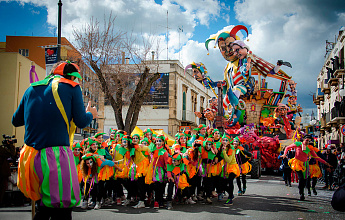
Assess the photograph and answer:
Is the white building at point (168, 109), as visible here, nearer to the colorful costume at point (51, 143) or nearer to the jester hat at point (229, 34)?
the jester hat at point (229, 34)

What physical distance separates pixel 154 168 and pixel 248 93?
55.7ft

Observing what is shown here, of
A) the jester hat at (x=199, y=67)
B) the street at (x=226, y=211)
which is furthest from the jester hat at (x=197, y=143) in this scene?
the jester hat at (x=199, y=67)

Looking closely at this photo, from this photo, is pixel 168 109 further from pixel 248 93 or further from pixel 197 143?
pixel 197 143

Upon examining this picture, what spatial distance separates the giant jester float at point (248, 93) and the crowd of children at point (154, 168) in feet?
38.8

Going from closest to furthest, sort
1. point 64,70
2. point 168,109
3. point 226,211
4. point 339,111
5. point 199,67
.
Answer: point 64,70 → point 226,211 → point 199,67 → point 339,111 → point 168,109

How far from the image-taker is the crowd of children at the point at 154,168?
9062 mm

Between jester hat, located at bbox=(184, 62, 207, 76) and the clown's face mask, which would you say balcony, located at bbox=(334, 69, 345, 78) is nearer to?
jester hat, located at bbox=(184, 62, 207, 76)

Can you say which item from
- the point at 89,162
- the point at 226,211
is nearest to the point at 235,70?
the point at 226,211

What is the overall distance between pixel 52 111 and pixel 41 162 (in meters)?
0.48

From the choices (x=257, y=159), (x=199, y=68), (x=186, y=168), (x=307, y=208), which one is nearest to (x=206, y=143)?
(x=186, y=168)

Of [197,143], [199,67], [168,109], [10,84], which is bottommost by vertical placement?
[197,143]

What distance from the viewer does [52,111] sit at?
361 centimetres

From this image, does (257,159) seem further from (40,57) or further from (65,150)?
(40,57)

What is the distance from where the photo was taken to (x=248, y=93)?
2506 cm
